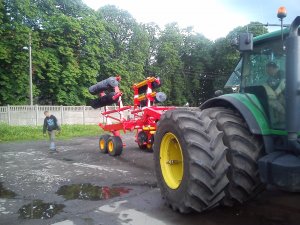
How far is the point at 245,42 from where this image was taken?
4.41 m

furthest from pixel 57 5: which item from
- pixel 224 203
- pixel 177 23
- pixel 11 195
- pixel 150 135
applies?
pixel 224 203

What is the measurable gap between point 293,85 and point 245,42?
807 mm

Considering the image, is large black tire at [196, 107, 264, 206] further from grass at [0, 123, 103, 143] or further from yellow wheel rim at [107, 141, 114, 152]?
grass at [0, 123, 103, 143]

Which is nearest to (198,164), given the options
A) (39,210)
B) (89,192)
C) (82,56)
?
(39,210)

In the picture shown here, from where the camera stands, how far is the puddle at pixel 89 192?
20.2 feet

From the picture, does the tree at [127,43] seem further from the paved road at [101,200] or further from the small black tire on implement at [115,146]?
the paved road at [101,200]

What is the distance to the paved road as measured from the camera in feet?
15.8

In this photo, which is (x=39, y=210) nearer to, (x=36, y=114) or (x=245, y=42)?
(x=245, y=42)

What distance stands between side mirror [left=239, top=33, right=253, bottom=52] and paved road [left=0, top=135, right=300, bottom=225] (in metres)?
2.18

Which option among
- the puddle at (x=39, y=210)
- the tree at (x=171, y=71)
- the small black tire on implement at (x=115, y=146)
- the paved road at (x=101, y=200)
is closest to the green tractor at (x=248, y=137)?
the paved road at (x=101, y=200)

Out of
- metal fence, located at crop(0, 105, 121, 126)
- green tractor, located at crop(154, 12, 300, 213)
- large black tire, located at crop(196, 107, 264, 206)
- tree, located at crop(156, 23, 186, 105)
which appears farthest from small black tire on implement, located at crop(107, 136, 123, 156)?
tree, located at crop(156, 23, 186, 105)

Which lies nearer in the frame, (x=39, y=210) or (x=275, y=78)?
(x=275, y=78)

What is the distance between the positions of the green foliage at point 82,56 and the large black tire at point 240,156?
1809 centimetres

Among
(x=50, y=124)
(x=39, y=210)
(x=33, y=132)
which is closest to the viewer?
(x=39, y=210)
